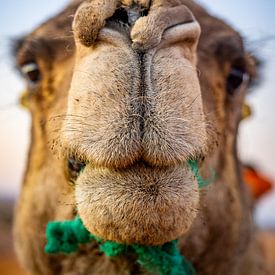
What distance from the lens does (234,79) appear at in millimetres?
3658

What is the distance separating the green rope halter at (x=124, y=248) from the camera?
2920 mm

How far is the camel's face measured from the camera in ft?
7.25

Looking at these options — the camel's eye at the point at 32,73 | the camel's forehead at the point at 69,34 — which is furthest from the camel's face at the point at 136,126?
the camel's eye at the point at 32,73

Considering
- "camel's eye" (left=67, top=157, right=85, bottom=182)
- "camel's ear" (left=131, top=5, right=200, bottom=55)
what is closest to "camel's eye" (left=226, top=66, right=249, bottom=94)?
"camel's ear" (left=131, top=5, right=200, bottom=55)

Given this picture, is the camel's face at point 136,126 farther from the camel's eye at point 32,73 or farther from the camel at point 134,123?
the camel's eye at point 32,73

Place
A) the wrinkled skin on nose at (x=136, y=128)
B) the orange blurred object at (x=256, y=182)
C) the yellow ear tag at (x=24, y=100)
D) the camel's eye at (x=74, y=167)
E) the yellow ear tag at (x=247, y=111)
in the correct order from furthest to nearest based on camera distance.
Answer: the orange blurred object at (x=256, y=182) < the yellow ear tag at (x=247, y=111) < the yellow ear tag at (x=24, y=100) < the camel's eye at (x=74, y=167) < the wrinkled skin on nose at (x=136, y=128)

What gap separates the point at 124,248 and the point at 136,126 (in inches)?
38.3

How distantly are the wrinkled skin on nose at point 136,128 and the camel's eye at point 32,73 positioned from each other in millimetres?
1384

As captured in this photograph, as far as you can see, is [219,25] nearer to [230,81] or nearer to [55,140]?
[230,81]

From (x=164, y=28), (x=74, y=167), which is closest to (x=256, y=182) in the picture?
(x=74, y=167)

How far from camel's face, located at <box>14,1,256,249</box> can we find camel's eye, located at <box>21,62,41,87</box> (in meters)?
1.32

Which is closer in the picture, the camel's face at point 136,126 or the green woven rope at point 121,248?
the camel's face at point 136,126

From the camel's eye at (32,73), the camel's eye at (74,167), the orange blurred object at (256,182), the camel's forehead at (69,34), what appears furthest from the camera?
the orange blurred object at (256,182)


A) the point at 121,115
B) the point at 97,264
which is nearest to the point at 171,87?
the point at 121,115
